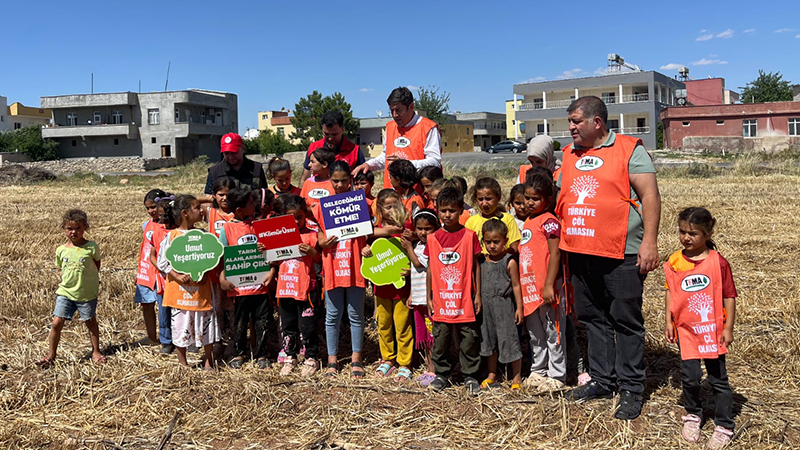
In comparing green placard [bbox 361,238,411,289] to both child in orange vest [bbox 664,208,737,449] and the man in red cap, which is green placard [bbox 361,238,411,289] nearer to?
the man in red cap

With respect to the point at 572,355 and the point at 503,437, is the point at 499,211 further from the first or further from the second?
the point at 503,437

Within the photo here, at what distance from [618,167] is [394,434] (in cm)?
255

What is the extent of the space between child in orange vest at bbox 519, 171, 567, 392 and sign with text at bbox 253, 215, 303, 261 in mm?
2124

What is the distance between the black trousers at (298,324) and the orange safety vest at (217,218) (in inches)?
39.5

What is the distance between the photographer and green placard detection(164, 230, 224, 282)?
604cm

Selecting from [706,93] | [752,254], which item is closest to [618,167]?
[752,254]

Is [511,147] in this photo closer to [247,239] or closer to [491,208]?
[247,239]

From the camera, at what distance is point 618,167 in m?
4.70

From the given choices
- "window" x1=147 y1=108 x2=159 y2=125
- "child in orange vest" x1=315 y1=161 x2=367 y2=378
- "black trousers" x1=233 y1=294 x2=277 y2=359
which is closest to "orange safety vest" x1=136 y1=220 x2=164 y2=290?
"black trousers" x1=233 y1=294 x2=277 y2=359

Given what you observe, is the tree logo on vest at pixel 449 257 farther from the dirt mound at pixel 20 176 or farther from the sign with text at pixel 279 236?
the dirt mound at pixel 20 176

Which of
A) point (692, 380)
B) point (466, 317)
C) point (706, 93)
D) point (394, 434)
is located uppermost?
point (706, 93)

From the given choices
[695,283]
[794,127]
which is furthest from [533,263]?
[794,127]

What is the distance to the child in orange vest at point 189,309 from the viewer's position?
6082 mm

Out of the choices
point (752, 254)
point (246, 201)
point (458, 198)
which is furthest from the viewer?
point (752, 254)
